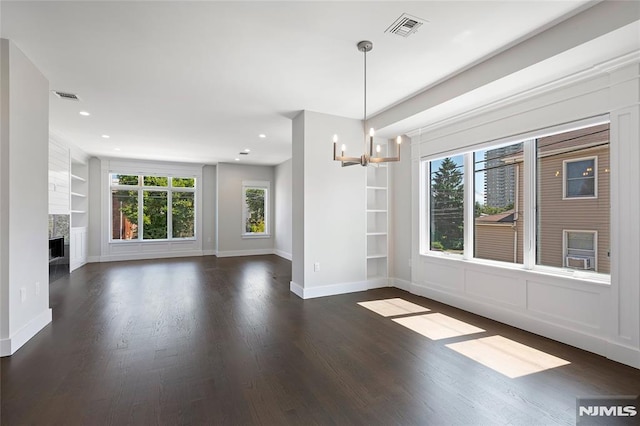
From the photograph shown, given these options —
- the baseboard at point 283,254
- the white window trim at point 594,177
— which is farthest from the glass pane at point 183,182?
the white window trim at point 594,177

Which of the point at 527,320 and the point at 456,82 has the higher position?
the point at 456,82

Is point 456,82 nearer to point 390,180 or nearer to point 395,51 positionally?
point 395,51

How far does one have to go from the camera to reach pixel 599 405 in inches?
79.1

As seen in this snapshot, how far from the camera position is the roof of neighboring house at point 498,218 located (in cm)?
366

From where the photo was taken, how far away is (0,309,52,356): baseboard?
269 cm

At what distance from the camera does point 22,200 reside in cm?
292

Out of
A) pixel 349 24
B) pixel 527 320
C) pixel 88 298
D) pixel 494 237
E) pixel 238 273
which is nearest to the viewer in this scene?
pixel 349 24

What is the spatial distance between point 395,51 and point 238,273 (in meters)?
5.27

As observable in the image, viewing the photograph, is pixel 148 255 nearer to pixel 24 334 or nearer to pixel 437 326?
pixel 24 334

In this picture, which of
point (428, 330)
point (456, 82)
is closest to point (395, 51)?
point (456, 82)

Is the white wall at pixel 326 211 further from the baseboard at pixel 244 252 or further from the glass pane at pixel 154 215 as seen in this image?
the glass pane at pixel 154 215

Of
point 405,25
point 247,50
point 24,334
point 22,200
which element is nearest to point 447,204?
point 405,25

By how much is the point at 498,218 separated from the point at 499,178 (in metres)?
0.51

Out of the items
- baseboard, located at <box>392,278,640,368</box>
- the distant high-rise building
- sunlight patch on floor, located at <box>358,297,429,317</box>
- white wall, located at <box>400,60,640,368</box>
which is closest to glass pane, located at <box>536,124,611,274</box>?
white wall, located at <box>400,60,640,368</box>
